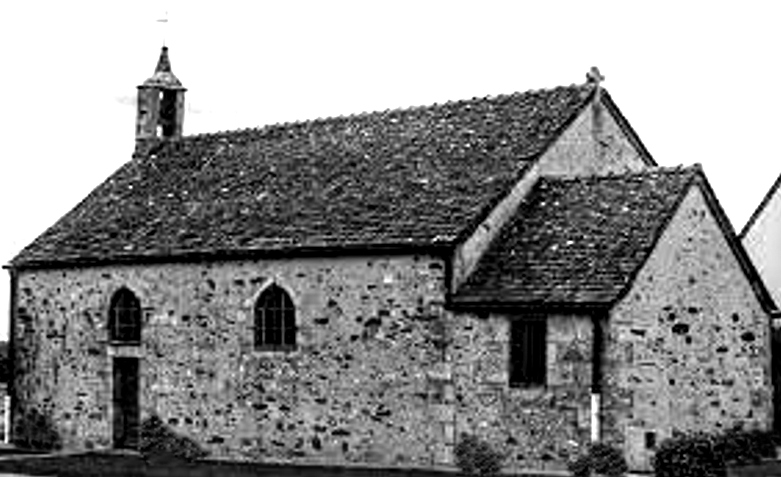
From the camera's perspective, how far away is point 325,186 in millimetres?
31578

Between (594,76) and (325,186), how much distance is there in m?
6.70

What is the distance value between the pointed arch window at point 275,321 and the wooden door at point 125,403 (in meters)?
4.46

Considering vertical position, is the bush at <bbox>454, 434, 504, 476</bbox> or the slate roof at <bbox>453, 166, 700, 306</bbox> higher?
the slate roof at <bbox>453, 166, 700, 306</bbox>

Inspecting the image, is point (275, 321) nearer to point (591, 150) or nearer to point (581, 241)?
point (581, 241)

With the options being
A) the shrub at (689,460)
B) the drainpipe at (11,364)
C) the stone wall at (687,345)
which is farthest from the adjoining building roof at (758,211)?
the drainpipe at (11,364)

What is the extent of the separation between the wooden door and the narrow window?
10911 millimetres

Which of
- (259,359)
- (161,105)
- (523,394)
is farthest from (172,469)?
(161,105)

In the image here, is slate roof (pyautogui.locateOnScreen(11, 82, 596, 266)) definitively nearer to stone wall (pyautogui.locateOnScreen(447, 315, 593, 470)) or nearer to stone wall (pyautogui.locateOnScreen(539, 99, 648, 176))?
stone wall (pyautogui.locateOnScreen(539, 99, 648, 176))

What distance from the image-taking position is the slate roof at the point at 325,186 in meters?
29.0

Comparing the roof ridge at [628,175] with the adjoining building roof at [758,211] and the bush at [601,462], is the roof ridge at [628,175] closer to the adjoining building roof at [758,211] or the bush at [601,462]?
the bush at [601,462]

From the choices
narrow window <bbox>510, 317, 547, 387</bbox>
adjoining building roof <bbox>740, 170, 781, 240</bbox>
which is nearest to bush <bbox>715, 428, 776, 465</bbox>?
narrow window <bbox>510, 317, 547, 387</bbox>

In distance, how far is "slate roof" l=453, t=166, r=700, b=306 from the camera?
25.8 metres

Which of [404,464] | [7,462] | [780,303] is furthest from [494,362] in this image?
[780,303]

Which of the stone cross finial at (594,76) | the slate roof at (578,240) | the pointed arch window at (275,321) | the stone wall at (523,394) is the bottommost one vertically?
the stone wall at (523,394)
